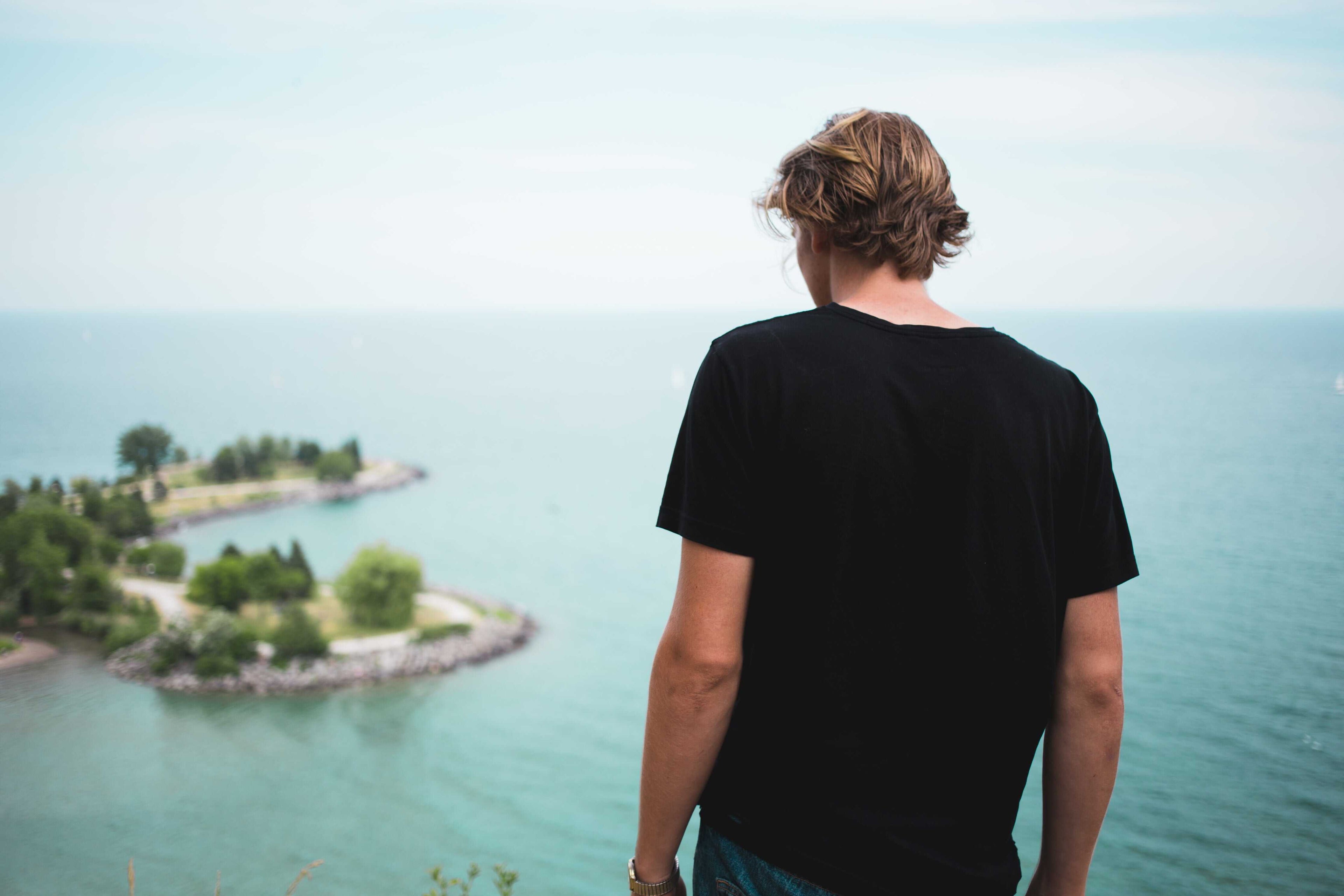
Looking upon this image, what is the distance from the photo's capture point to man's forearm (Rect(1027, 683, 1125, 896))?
103cm

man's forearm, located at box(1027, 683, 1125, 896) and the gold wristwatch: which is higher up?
man's forearm, located at box(1027, 683, 1125, 896)

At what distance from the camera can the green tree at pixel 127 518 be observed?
33188 millimetres

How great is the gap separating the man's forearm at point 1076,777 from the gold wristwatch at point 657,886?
1.52 feet

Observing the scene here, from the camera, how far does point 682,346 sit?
93.0 meters

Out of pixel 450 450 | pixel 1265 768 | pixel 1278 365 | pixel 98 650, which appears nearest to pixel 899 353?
pixel 1265 768

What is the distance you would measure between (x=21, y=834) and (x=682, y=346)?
77527 mm

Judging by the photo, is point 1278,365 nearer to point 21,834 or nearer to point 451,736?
point 451,736

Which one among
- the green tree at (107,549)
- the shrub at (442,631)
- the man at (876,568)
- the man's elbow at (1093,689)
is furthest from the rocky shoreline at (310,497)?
the man's elbow at (1093,689)

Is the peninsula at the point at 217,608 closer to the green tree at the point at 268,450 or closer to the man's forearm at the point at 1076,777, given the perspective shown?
the green tree at the point at 268,450

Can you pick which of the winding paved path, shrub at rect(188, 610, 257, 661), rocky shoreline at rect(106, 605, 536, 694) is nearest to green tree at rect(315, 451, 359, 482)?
the winding paved path

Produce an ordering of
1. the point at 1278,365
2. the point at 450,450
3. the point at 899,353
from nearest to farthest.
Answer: the point at 899,353
the point at 1278,365
the point at 450,450

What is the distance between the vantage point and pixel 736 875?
100 centimetres

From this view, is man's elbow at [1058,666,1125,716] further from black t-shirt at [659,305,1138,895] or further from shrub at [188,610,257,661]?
shrub at [188,610,257,661]

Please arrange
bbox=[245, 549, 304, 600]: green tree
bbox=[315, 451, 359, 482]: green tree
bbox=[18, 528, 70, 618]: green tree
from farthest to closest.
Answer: bbox=[315, 451, 359, 482]: green tree → bbox=[245, 549, 304, 600]: green tree → bbox=[18, 528, 70, 618]: green tree
